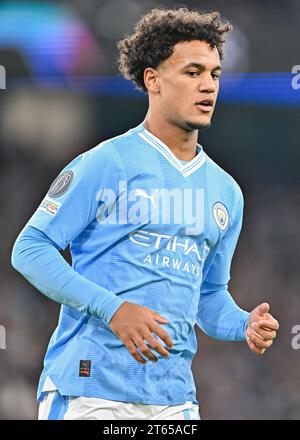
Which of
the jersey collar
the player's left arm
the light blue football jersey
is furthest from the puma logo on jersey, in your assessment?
the player's left arm

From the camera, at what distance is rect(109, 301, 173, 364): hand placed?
101 inches

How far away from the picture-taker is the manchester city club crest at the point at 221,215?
121 inches

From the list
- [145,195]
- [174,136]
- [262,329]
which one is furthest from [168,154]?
[262,329]

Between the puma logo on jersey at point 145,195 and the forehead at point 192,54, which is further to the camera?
the forehead at point 192,54

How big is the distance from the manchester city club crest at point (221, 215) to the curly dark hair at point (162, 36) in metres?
0.58

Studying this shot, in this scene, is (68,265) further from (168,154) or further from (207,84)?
(207,84)

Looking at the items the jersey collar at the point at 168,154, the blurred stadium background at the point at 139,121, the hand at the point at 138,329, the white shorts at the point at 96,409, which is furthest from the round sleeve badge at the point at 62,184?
the blurred stadium background at the point at 139,121

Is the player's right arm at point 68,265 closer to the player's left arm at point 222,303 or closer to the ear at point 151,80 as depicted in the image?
the ear at point 151,80

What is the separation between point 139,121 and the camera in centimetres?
631

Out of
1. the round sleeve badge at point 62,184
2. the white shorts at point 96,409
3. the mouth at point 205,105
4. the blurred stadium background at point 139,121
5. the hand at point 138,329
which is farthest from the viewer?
the blurred stadium background at point 139,121

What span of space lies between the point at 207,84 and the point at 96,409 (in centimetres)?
120

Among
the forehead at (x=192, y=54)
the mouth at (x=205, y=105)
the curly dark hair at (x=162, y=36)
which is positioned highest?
the curly dark hair at (x=162, y=36)

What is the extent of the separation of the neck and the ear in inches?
4.4

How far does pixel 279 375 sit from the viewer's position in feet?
20.2
